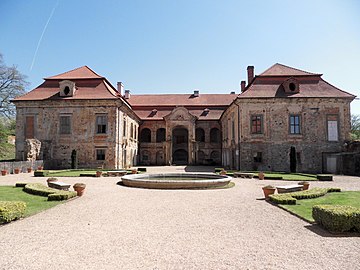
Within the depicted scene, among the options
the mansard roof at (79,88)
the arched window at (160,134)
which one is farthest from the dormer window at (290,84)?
the arched window at (160,134)

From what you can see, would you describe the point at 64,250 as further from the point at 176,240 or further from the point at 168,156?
the point at 168,156

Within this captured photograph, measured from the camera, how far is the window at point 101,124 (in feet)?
93.2

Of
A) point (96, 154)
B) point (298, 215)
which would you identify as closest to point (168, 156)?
point (96, 154)

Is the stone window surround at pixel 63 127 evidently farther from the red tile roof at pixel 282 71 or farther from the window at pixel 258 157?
the red tile roof at pixel 282 71

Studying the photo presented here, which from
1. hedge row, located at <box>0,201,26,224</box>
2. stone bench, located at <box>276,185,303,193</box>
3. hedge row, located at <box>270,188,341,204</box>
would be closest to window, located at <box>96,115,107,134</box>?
stone bench, located at <box>276,185,303,193</box>

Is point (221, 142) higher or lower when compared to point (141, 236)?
higher

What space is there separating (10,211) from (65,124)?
2311 cm

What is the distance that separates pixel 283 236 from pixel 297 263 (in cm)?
159

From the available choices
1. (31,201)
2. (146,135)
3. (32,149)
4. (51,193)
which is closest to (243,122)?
(146,135)

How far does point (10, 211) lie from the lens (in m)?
7.19

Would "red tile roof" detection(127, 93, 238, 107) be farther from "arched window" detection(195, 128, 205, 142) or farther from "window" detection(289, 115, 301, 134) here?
"window" detection(289, 115, 301, 134)

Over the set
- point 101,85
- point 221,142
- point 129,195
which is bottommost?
point 129,195

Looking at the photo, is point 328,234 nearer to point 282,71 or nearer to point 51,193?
point 51,193

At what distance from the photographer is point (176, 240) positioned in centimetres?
580
